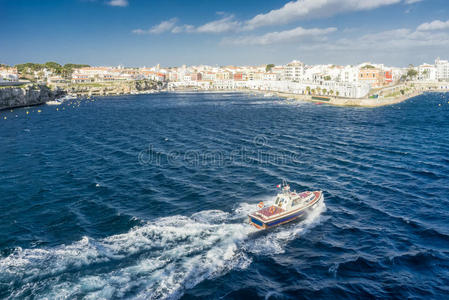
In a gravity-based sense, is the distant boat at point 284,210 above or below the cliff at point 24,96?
below

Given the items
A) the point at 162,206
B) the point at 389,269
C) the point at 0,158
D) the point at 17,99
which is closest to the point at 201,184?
the point at 162,206

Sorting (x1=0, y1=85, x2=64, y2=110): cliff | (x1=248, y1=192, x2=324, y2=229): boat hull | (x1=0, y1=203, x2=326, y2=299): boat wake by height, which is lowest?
(x1=0, y1=203, x2=326, y2=299): boat wake

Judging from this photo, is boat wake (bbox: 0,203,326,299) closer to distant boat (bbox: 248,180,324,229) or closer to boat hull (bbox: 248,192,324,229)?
boat hull (bbox: 248,192,324,229)

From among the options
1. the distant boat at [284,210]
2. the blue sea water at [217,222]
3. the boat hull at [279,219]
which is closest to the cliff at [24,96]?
the blue sea water at [217,222]

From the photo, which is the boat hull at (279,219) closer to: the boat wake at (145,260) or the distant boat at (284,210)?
the distant boat at (284,210)

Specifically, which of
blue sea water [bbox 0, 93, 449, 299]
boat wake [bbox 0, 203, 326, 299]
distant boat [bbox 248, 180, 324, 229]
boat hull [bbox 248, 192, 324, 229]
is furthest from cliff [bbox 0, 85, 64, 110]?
boat hull [bbox 248, 192, 324, 229]

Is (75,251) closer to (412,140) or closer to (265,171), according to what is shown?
(265,171)
